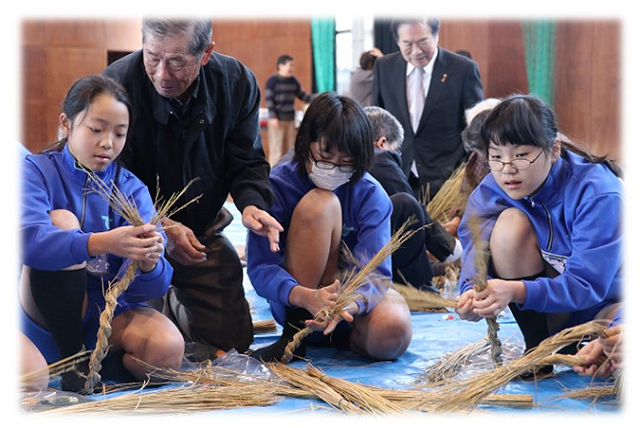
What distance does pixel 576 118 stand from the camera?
7.89 m

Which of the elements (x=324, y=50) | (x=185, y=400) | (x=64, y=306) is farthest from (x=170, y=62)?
(x=324, y=50)

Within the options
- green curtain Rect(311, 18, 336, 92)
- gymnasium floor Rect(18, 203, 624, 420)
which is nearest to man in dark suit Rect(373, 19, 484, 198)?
gymnasium floor Rect(18, 203, 624, 420)

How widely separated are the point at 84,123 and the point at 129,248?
42 cm

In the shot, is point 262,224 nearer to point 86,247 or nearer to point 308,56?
point 86,247

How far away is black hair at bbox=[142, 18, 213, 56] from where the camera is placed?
255 centimetres

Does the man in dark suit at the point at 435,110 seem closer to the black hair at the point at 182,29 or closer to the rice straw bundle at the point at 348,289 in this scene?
the rice straw bundle at the point at 348,289

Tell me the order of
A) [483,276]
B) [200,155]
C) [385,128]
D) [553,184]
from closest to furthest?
[483,276], [553,184], [200,155], [385,128]

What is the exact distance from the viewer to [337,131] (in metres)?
2.63

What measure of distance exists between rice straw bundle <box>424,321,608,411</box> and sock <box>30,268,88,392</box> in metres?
0.98

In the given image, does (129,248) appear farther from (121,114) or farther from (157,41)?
(157,41)

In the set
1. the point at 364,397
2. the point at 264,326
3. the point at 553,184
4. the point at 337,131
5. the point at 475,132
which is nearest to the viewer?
the point at 364,397

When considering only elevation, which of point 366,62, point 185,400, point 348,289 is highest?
point 366,62

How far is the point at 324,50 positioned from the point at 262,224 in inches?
382

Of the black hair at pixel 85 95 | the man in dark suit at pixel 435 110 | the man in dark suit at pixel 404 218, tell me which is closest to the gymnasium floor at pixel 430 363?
the man in dark suit at pixel 404 218
